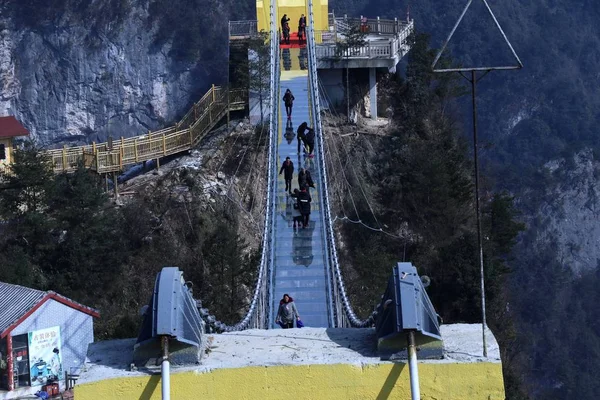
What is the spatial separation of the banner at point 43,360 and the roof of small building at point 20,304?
1.33 ft

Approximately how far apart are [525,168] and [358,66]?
34743mm

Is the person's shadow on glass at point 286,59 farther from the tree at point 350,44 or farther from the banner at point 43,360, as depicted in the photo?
the banner at point 43,360

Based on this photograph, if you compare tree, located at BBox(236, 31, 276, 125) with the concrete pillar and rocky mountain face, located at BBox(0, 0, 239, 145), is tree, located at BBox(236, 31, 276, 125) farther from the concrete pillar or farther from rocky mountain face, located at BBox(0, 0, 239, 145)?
rocky mountain face, located at BBox(0, 0, 239, 145)

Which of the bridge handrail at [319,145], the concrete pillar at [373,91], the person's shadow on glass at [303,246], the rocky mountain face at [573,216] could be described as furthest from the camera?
the rocky mountain face at [573,216]

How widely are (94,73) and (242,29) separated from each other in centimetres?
2371

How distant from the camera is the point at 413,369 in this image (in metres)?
7.83

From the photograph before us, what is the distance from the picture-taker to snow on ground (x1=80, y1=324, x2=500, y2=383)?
8141 mm

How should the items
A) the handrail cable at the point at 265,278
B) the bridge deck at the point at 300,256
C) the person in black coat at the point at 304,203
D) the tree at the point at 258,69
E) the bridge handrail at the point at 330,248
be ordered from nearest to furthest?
1. the handrail cable at the point at 265,278
2. the bridge handrail at the point at 330,248
3. the bridge deck at the point at 300,256
4. the person in black coat at the point at 304,203
5. the tree at the point at 258,69

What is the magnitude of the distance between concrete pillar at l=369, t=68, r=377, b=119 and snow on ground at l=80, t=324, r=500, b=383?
90.5ft

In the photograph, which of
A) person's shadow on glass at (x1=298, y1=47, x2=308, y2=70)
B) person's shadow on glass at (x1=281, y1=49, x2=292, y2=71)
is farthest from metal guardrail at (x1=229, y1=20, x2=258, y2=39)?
person's shadow on glass at (x1=298, y1=47, x2=308, y2=70)

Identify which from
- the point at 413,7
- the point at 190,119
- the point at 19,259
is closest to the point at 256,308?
the point at 19,259

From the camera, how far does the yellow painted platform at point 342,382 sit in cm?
807

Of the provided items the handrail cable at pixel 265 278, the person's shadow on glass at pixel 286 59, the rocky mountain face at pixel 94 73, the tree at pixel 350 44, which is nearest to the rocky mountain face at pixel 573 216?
the rocky mountain face at pixel 94 73

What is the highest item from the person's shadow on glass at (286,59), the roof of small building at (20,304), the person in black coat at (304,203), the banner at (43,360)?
the person's shadow on glass at (286,59)
